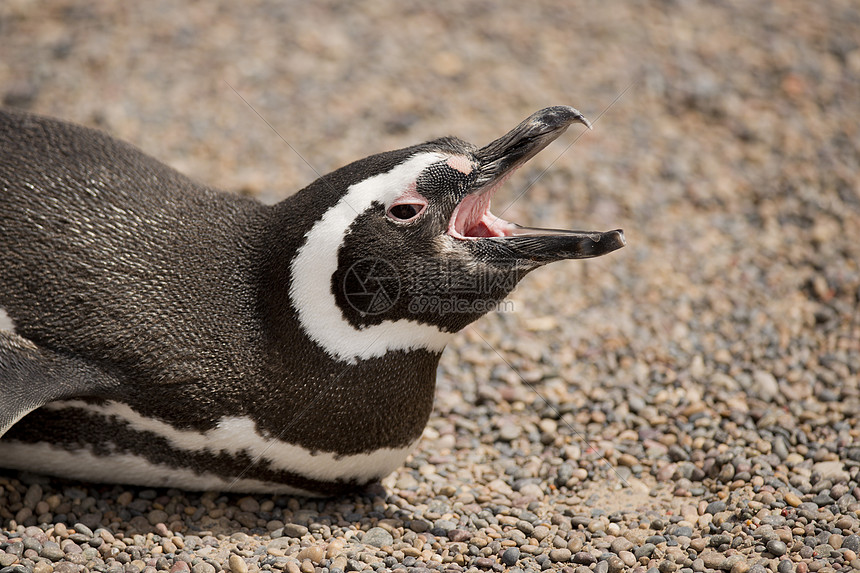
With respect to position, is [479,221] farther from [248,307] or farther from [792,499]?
[792,499]

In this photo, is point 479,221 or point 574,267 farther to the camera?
point 574,267

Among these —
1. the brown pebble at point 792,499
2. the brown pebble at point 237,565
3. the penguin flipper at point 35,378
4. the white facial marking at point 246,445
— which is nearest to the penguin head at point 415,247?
the white facial marking at point 246,445

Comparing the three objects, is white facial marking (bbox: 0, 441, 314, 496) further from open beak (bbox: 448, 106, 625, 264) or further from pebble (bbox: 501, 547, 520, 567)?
open beak (bbox: 448, 106, 625, 264)

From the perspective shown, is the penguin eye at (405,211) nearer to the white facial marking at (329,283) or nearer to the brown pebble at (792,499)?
the white facial marking at (329,283)

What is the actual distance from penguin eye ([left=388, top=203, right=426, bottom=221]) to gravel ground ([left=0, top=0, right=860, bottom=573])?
3.68 ft

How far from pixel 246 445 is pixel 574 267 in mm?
2369

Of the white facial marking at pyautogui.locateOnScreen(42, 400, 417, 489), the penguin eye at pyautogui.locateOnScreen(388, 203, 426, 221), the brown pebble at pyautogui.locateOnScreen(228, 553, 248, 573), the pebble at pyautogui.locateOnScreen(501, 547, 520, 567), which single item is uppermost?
the penguin eye at pyautogui.locateOnScreen(388, 203, 426, 221)

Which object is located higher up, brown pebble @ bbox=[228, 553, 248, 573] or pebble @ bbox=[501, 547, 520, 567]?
brown pebble @ bbox=[228, 553, 248, 573]

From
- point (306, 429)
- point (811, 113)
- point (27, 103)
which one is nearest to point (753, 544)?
point (306, 429)

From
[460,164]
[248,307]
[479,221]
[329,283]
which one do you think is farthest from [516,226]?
[248,307]

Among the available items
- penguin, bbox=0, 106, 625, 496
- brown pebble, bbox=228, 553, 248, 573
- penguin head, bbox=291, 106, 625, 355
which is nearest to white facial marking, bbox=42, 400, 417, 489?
penguin, bbox=0, 106, 625, 496

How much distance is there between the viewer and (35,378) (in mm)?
2965

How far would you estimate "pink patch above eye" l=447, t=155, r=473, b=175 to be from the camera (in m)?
3.12

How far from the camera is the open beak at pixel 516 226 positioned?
3059 millimetres
